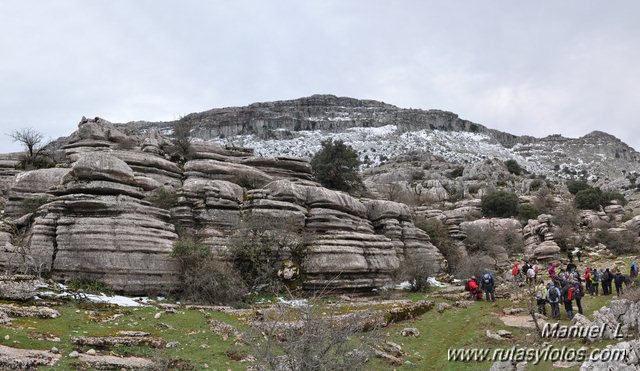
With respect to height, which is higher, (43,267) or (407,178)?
(407,178)

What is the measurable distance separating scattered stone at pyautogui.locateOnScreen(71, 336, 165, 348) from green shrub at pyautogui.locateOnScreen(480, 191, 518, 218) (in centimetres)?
6389

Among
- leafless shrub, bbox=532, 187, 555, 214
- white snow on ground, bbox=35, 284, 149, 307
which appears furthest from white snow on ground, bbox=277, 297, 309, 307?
leafless shrub, bbox=532, 187, 555, 214

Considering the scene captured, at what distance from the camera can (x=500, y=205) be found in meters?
71.0

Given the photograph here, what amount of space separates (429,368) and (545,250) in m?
38.9

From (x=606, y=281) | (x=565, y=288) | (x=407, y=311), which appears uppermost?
(x=565, y=288)

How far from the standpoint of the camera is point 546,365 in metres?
15.4

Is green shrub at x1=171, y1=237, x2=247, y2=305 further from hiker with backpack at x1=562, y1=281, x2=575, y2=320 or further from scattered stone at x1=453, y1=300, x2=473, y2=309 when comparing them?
hiker with backpack at x1=562, y1=281, x2=575, y2=320

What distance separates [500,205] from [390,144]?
92.5 meters

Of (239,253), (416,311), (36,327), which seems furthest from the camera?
(239,253)

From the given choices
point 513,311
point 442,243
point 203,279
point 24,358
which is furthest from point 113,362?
point 442,243

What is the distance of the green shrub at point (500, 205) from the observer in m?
70.8

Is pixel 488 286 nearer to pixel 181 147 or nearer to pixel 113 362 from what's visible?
pixel 113 362

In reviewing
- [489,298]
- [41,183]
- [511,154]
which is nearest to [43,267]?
[41,183]

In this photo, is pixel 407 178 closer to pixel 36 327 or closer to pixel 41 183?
pixel 41 183
